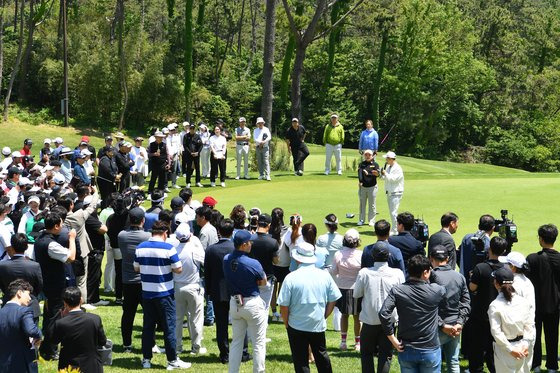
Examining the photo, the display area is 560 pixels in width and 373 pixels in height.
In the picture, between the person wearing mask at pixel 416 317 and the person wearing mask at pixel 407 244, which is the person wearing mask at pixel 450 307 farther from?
the person wearing mask at pixel 407 244

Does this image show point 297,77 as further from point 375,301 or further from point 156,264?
point 375,301

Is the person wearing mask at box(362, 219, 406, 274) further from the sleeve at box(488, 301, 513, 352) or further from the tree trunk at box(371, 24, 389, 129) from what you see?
the tree trunk at box(371, 24, 389, 129)

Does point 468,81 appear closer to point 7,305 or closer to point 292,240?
point 292,240

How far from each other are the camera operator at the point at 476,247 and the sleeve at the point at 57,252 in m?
5.22

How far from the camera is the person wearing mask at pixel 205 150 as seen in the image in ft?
70.2

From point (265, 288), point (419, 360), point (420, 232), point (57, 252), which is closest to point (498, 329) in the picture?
point (419, 360)

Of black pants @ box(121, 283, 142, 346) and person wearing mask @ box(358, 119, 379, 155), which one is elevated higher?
person wearing mask @ box(358, 119, 379, 155)

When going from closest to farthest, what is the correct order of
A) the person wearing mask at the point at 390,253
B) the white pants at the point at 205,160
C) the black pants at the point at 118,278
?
the person wearing mask at the point at 390,253, the black pants at the point at 118,278, the white pants at the point at 205,160

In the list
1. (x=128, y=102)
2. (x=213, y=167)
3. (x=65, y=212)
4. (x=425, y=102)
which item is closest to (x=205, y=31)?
(x=128, y=102)

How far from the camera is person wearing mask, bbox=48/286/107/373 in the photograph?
7.10 meters

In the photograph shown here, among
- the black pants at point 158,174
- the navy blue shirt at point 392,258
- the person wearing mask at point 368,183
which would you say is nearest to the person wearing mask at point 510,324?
the navy blue shirt at point 392,258

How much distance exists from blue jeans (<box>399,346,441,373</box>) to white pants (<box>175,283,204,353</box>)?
3.26m

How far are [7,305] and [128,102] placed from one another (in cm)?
5112

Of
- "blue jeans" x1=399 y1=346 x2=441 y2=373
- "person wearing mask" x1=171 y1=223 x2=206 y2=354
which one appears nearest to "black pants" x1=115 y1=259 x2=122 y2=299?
"person wearing mask" x1=171 y1=223 x2=206 y2=354
